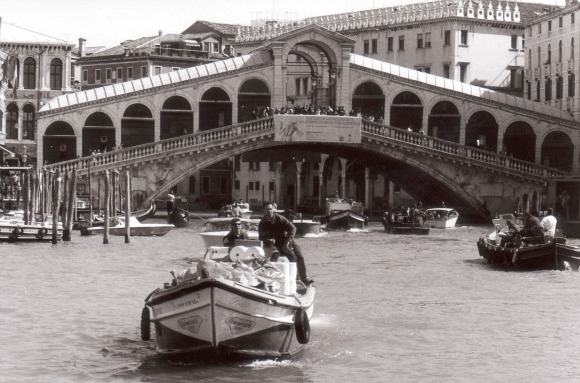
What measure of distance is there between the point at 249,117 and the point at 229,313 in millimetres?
37461

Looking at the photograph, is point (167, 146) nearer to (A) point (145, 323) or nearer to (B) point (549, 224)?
(B) point (549, 224)

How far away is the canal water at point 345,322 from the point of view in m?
16.2

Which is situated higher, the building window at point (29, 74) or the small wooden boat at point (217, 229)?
the building window at point (29, 74)

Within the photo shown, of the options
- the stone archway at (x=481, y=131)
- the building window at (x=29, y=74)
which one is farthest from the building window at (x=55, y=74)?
the stone archway at (x=481, y=131)

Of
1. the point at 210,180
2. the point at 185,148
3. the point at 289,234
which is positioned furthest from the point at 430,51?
the point at 289,234

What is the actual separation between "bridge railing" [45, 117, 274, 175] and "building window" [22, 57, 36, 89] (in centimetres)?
1507

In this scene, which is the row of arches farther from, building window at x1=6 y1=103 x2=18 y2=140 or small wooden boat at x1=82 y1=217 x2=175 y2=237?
small wooden boat at x1=82 y1=217 x2=175 y2=237

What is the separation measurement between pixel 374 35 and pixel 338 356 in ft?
160

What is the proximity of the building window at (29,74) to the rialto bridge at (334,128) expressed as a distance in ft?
27.7

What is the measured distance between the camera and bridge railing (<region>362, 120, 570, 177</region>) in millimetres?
48125

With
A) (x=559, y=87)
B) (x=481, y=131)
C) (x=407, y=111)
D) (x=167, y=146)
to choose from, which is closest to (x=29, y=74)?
(x=167, y=146)

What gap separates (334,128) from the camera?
4781 centimetres

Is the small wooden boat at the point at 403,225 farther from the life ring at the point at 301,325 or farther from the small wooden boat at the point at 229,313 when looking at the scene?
the life ring at the point at 301,325

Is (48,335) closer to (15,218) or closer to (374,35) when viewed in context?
(15,218)
